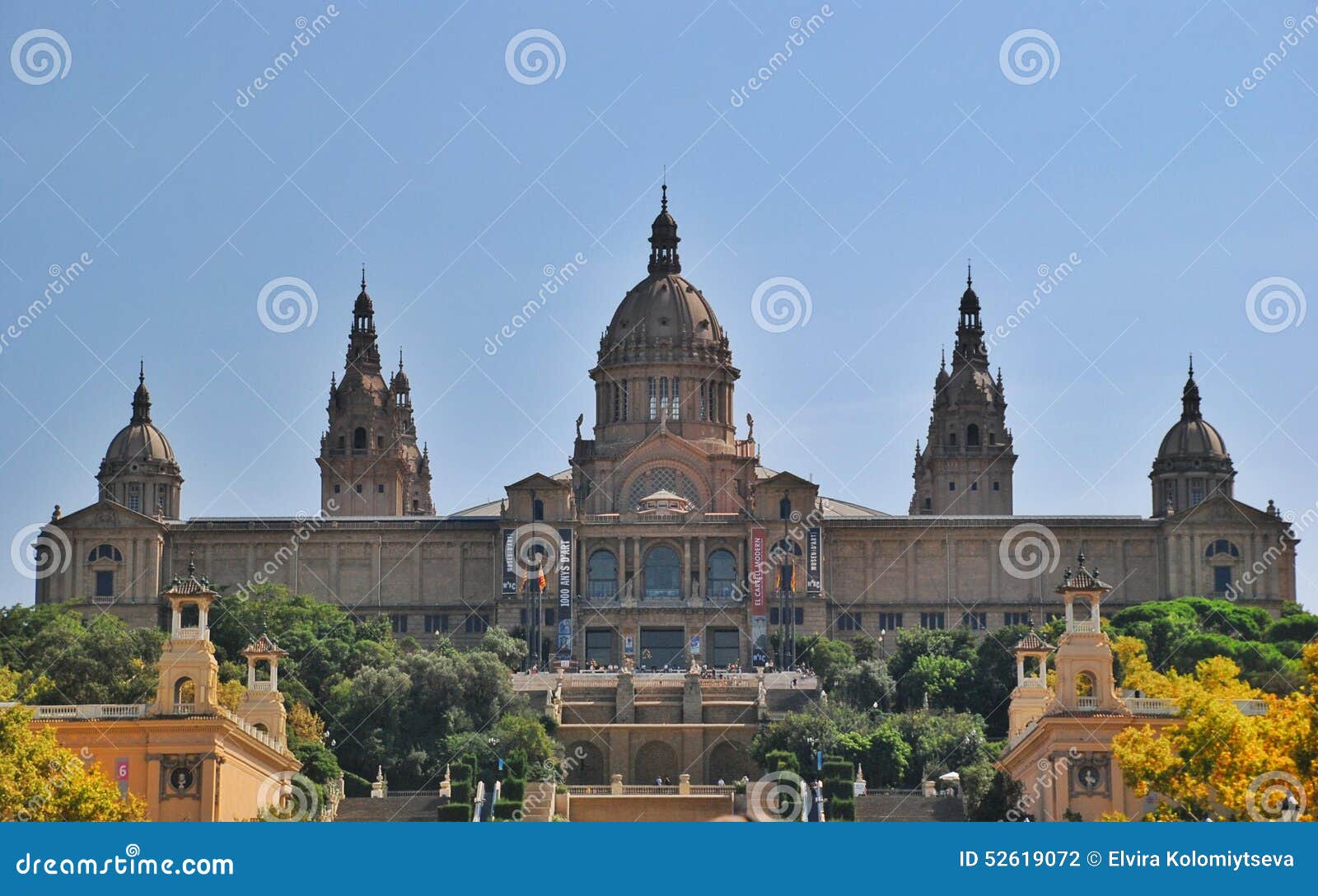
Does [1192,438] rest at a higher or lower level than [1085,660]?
higher

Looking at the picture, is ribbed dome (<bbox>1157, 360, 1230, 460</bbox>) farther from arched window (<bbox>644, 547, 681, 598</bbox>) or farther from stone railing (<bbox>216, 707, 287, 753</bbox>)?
stone railing (<bbox>216, 707, 287, 753</bbox>)

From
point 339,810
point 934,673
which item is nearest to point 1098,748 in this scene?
point 339,810

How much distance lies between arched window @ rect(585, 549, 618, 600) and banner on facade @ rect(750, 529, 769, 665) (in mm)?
7391

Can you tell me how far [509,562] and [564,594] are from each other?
151 inches

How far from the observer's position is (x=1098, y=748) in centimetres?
8388

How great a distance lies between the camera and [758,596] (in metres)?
148

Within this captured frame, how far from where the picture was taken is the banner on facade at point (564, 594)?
146 metres
